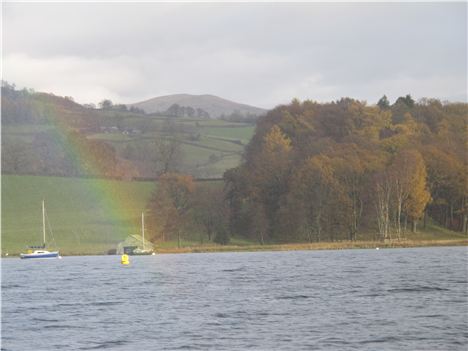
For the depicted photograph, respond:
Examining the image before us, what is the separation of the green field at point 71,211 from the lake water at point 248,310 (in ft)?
215

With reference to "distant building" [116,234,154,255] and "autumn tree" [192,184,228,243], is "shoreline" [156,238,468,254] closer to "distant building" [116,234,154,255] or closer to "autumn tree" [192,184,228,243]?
"distant building" [116,234,154,255]

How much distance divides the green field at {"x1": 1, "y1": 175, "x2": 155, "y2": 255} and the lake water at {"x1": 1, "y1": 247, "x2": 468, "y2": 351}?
6549 centimetres

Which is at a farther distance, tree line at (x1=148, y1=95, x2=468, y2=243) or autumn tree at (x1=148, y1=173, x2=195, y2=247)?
autumn tree at (x1=148, y1=173, x2=195, y2=247)

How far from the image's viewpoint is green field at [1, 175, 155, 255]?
477 feet

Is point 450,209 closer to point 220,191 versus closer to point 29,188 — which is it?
point 220,191

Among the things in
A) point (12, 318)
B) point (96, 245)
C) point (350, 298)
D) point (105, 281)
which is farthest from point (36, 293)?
point (96, 245)

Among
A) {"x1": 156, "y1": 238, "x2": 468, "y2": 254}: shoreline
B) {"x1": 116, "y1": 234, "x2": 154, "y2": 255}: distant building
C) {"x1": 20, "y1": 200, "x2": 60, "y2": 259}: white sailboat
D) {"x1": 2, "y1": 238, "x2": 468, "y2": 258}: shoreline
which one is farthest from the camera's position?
{"x1": 116, "y1": 234, "x2": 154, "y2": 255}: distant building

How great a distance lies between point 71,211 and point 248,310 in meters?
112

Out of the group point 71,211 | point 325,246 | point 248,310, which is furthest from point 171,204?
point 248,310

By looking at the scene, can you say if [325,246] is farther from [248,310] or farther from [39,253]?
→ [248,310]

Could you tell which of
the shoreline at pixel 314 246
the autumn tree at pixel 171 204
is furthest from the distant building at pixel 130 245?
the autumn tree at pixel 171 204

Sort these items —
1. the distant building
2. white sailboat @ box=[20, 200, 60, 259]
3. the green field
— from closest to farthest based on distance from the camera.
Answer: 1. white sailboat @ box=[20, 200, 60, 259]
2. the distant building
3. the green field

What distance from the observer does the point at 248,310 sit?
48188 millimetres

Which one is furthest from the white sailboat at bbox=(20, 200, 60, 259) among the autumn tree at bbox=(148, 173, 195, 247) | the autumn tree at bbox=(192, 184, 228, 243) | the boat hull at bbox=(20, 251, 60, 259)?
the autumn tree at bbox=(192, 184, 228, 243)
